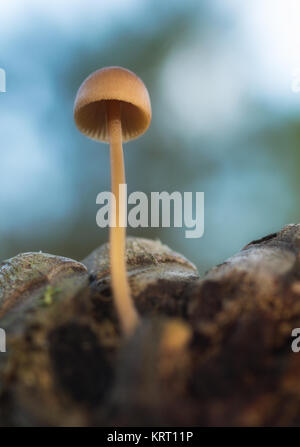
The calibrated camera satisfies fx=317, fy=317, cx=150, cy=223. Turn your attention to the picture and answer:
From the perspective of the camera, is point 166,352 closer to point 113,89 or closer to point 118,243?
point 118,243

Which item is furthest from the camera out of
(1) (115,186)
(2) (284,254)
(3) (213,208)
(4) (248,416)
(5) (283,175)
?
(3) (213,208)

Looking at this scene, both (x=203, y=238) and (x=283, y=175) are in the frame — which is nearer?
(x=283, y=175)

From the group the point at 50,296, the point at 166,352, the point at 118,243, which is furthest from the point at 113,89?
the point at 166,352

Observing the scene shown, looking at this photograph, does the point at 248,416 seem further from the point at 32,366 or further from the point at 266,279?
the point at 32,366

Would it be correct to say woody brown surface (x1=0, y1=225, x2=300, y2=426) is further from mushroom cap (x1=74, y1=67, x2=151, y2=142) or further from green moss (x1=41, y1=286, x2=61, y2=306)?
mushroom cap (x1=74, y1=67, x2=151, y2=142)

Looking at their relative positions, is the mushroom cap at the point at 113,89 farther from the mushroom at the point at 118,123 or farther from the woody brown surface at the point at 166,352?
the woody brown surface at the point at 166,352

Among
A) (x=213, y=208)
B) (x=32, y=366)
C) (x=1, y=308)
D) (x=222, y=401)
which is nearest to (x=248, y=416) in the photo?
(x=222, y=401)

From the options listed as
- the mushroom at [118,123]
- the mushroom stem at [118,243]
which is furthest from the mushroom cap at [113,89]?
the mushroom stem at [118,243]
